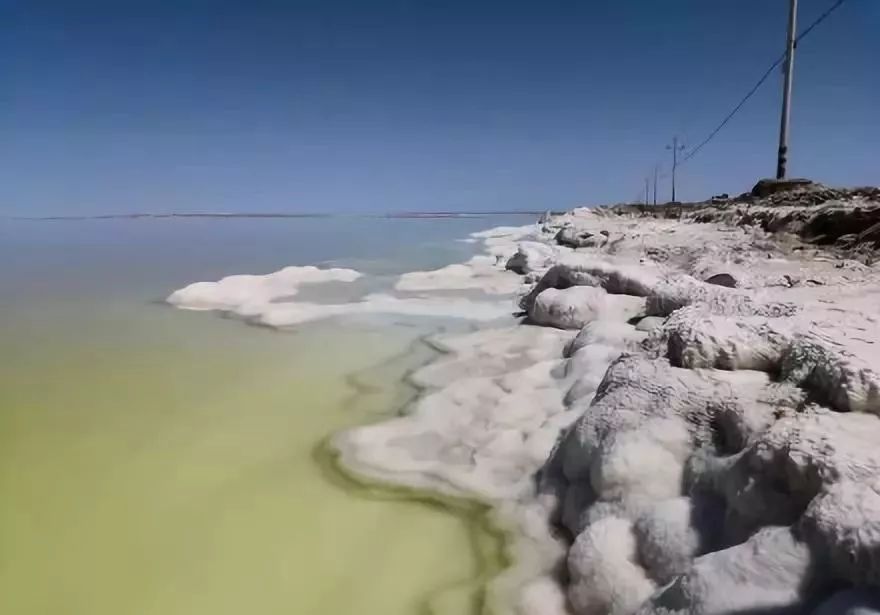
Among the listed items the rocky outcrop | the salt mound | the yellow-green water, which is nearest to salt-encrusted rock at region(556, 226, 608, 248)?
the salt mound

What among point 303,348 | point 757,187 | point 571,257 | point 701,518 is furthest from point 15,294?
point 757,187

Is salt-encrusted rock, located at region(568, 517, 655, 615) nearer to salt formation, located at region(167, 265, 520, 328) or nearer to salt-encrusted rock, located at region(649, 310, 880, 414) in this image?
salt-encrusted rock, located at region(649, 310, 880, 414)

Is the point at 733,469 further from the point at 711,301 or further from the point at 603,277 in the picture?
the point at 603,277

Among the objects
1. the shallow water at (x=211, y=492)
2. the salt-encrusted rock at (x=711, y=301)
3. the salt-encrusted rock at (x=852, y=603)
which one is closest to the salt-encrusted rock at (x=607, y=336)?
the salt-encrusted rock at (x=711, y=301)

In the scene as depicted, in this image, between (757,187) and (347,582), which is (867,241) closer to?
(347,582)

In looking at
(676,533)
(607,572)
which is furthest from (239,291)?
(676,533)
